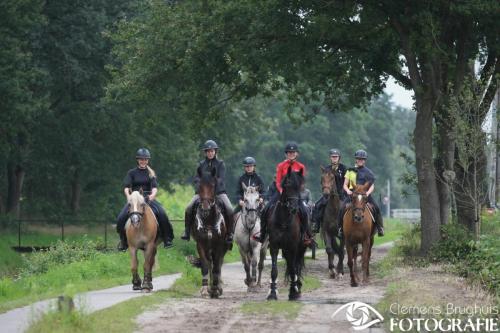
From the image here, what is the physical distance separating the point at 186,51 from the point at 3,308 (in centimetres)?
1599

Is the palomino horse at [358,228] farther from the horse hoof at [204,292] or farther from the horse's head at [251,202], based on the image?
the horse hoof at [204,292]

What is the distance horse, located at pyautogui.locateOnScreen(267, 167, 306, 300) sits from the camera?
20047mm

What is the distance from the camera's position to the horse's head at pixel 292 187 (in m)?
20.0

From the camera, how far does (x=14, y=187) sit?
55188 mm

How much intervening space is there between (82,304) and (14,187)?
40.1 m

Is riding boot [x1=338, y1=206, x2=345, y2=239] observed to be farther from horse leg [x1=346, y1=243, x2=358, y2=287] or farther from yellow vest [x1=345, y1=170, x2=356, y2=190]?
horse leg [x1=346, y1=243, x2=358, y2=287]

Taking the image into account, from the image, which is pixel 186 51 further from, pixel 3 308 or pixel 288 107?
pixel 3 308

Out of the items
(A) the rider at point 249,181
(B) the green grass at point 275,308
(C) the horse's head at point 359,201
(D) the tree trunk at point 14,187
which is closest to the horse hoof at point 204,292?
(B) the green grass at point 275,308

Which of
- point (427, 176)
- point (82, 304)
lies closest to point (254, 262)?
point (82, 304)

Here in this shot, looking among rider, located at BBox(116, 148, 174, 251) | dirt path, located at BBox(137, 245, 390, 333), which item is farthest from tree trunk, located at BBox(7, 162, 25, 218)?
rider, located at BBox(116, 148, 174, 251)

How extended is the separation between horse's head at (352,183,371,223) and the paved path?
4326 mm

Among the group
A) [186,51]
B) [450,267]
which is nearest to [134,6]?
[186,51]

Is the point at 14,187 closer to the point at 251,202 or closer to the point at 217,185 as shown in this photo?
the point at 251,202

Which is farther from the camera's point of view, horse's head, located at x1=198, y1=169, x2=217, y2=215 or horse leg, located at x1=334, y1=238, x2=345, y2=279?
horse leg, located at x1=334, y1=238, x2=345, y2=279
